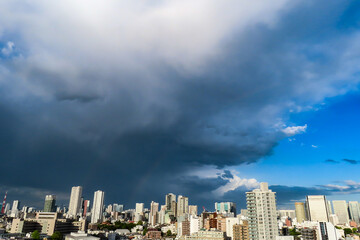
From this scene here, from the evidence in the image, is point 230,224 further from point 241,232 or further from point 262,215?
point 262,215

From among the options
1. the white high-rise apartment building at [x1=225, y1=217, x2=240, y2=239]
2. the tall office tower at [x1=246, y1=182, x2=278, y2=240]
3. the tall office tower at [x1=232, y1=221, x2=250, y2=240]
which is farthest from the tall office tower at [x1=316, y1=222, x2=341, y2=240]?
the tall office tower at [x1=246, y1=182, x2=278, y2=240]

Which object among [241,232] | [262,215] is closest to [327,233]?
[241,232]

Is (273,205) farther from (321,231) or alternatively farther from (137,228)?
(137,228)

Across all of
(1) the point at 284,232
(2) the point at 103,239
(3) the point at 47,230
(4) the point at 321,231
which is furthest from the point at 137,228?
(4) the point at 321,231

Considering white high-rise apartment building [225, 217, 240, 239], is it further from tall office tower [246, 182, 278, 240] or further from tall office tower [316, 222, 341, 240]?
tall office tower [246, 182, 278, 240]

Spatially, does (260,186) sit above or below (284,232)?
above

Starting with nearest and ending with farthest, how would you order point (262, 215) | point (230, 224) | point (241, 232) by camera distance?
point (262, 215)
point (241, 232)
point (230, 224)

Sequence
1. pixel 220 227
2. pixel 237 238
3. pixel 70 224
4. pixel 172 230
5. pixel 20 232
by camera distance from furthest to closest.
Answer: pixel 172 230 → pixel 70 224 → pixel 220 227 → pixel 20 232 → pixel 237 238

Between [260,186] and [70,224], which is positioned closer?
[260,186]

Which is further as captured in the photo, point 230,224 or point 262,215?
point 230,224
